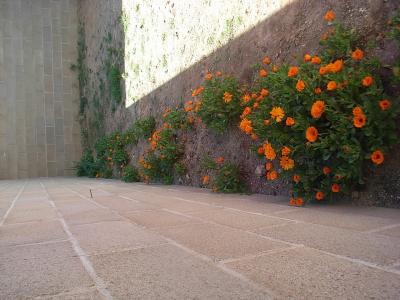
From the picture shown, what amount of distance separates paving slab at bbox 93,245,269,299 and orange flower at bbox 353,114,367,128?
3.69ft

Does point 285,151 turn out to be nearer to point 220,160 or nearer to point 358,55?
point 358,55

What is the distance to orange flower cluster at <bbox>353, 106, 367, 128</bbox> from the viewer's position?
5.86 feet

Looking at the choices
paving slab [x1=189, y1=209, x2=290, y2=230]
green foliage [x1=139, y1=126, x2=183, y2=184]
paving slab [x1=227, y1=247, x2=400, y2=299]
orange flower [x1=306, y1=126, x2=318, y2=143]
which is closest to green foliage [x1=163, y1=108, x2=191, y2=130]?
green foliage [x1=139, y1=126, x2=183, y2=184]

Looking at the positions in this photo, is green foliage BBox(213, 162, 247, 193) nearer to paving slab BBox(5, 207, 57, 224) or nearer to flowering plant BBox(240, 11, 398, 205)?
flowering plant BBox(240, 11, 398, 205)

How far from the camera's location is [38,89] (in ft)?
31.8

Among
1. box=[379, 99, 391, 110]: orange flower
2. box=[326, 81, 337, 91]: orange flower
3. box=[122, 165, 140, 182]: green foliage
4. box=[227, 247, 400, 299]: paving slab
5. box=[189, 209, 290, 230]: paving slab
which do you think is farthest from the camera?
box=[122, 165, 140, 182]: green foliage

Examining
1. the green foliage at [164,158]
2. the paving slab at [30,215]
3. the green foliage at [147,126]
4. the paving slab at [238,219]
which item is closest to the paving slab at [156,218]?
the paving slab at [238,219]

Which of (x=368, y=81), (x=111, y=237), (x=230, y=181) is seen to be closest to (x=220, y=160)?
(x=230, y=181)

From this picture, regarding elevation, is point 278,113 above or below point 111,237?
above

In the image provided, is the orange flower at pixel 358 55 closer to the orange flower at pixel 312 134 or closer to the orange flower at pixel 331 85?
the orange flower at pixel 331 85

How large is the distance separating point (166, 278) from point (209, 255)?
0.24m

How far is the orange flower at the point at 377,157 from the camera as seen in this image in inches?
71.2

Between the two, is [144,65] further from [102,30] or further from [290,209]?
[290,209]

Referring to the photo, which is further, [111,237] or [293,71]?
[293,71]
